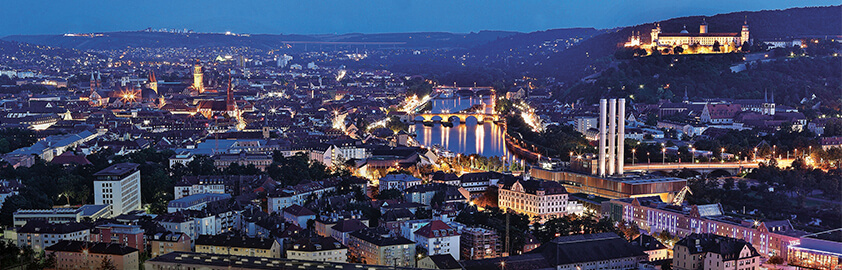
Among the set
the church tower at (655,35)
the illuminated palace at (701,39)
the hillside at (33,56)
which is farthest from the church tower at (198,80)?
the illuminated palace at (701,39)

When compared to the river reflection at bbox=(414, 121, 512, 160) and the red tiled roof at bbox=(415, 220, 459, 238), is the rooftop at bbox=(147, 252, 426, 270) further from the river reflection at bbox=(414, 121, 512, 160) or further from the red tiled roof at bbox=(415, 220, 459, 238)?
the river reflection at bbox=(414, 121, 512, 160)

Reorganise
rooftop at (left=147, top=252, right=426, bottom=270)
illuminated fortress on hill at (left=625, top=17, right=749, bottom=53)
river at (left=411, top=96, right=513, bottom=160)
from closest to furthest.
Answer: rooftop at (left=147, top=252, right=426, bottom=270), river at (left=411, top=96, right=513, bottom=160), illuminated fortress on hill at (left=625, top=17, right=749, bottom=53)

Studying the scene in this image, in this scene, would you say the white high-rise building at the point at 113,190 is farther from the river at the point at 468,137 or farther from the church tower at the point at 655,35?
the church tower at the point at 655,35

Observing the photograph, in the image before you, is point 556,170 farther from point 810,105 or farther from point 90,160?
point 810,105

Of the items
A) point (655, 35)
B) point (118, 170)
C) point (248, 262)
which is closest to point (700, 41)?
point (655, 35)

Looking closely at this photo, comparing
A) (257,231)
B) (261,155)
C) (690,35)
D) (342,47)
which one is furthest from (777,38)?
(342,47)

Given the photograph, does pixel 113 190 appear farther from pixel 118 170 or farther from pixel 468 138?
pixel 468 138

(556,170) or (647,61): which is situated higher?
(647,61)

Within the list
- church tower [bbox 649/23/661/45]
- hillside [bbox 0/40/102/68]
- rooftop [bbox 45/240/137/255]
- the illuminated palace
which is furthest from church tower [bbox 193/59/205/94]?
rooftop [bbox 45/240/137/255]
